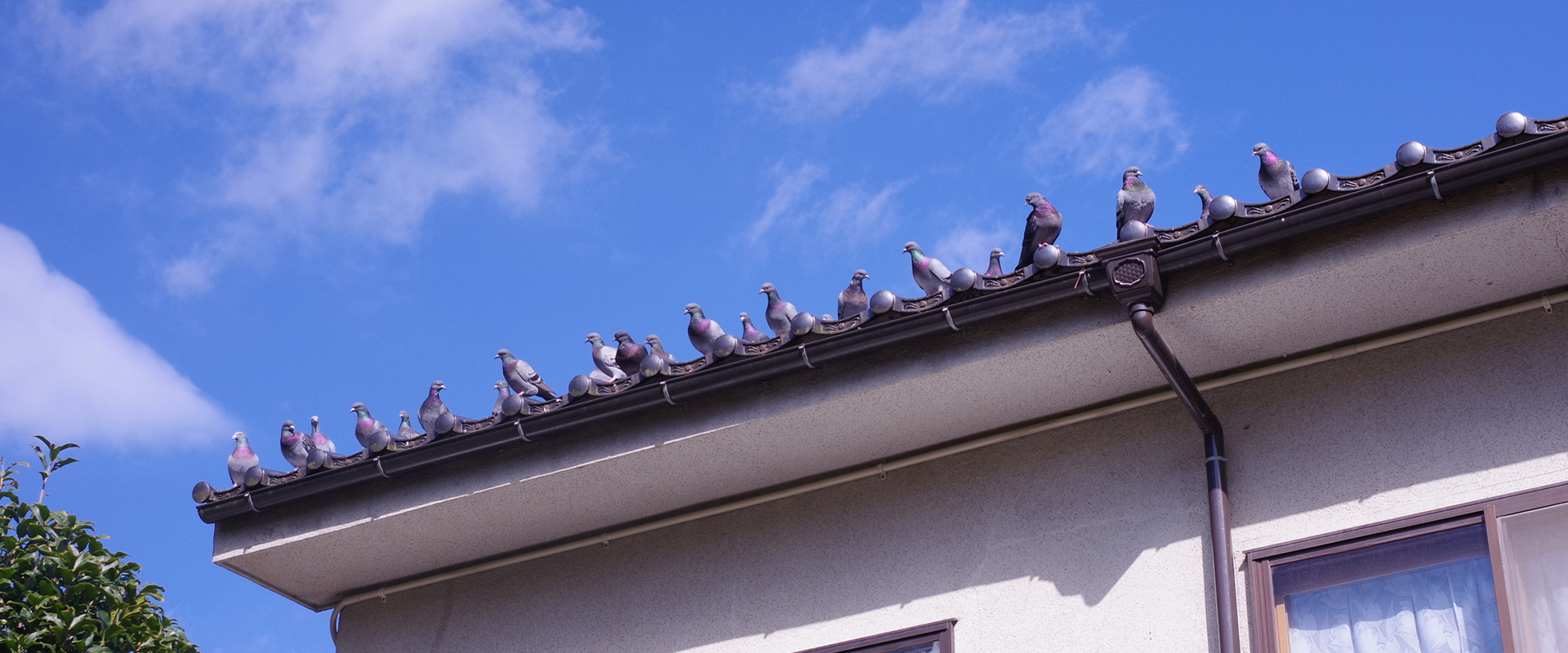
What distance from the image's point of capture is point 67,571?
669 cm

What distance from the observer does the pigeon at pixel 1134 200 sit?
732 cm

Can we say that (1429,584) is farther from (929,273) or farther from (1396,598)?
(929,273)

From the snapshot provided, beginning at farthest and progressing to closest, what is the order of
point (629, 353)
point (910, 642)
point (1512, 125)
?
point (629, 353), point (910, 642), point (1512, 125)

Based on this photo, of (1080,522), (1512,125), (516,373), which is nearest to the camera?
(1512,125)

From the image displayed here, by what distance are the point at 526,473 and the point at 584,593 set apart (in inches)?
32.9

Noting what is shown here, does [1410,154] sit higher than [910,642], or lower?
higher

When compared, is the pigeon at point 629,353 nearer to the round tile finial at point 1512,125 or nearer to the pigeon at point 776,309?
the pigeon at point 776,309

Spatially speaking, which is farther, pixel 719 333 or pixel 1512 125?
pixel 719 333

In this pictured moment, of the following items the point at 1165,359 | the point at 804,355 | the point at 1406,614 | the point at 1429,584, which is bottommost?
the point at 1406,614

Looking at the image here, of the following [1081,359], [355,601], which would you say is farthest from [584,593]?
[1081,359]

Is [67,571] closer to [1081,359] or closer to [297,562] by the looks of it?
[297,562]

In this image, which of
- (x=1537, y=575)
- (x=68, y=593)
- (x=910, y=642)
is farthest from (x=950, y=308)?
(x=68, y=593)

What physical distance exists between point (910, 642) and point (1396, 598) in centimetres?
205

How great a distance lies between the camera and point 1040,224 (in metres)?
7.84
